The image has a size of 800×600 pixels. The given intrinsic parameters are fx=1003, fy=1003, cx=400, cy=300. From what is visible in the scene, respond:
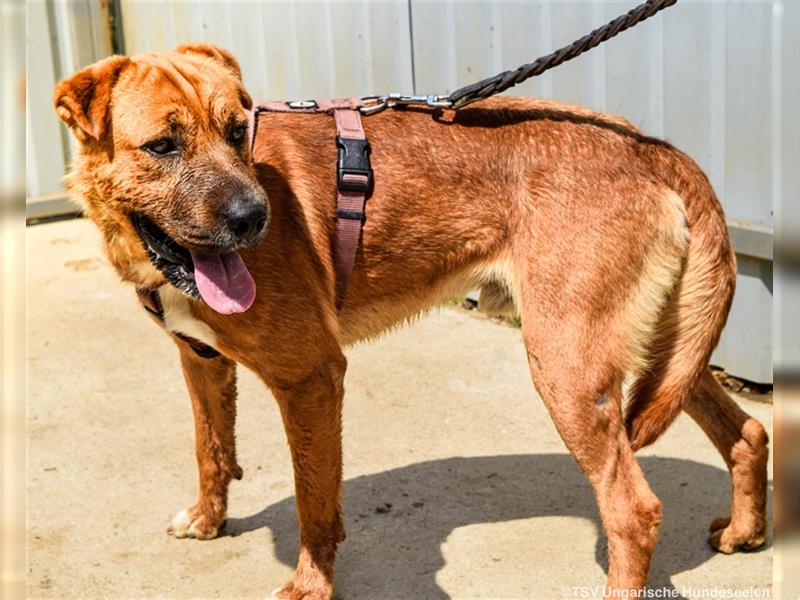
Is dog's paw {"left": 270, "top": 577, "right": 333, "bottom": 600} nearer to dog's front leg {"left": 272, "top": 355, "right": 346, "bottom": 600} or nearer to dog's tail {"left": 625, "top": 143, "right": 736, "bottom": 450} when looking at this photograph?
dog's front leg {"left": 272, "top": 355, "right": 346, "bottom": 600}

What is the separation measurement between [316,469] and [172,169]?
113 centimetres

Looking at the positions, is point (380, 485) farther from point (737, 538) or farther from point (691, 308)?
point (691, 308)

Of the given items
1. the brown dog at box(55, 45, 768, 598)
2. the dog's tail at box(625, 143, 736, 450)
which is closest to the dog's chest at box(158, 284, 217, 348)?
the brown dog at box(55, 45, 768, 598)

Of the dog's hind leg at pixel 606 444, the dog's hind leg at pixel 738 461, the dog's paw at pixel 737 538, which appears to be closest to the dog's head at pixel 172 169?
the dog's hind leg at pixel 606 444

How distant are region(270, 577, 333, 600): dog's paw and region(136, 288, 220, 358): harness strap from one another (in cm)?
88

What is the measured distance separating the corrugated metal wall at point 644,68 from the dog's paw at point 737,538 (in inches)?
51.4

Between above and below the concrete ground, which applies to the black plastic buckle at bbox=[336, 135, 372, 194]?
above

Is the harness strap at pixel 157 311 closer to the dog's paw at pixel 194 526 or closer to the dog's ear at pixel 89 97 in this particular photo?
the dog's ear at pixel 89 97

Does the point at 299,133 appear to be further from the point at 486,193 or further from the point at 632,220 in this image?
the point at 632,220

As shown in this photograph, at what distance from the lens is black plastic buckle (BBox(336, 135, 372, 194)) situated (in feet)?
11.3

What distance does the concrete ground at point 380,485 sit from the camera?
3688 mm

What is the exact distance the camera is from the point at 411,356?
577 cm

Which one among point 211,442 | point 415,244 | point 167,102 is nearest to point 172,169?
point 167,102

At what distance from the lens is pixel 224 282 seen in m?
3.09
